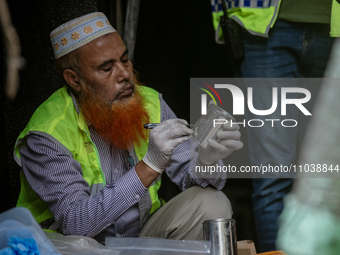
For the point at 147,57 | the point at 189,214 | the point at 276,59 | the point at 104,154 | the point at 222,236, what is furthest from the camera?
the point at 147,57

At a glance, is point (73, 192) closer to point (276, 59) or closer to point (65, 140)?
point (65, 140)

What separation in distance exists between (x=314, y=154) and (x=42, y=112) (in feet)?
4.31

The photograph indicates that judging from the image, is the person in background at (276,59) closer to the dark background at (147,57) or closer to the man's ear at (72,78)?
the dark background at (147,57)

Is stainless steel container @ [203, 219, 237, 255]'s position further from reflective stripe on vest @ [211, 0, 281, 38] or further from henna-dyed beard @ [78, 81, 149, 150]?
reflective stripe on vest @ [211, 0, 281, 38]

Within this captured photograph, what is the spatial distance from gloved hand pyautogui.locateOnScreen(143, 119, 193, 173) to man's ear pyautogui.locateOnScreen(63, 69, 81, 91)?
522 mm

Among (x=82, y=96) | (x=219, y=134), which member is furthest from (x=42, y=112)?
(x=219, y=134)

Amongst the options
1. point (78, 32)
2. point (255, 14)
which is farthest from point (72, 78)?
point (255, 14)

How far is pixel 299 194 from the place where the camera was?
227 cm

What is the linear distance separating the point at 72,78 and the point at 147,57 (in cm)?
54

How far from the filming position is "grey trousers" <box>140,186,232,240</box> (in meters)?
1.98

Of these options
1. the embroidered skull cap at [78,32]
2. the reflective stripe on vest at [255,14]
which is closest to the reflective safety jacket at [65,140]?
the embroidered skull cap at [78,32]

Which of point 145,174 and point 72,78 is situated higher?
point 72,78

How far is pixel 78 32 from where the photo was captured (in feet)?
7.02

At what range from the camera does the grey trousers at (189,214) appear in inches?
77.8
